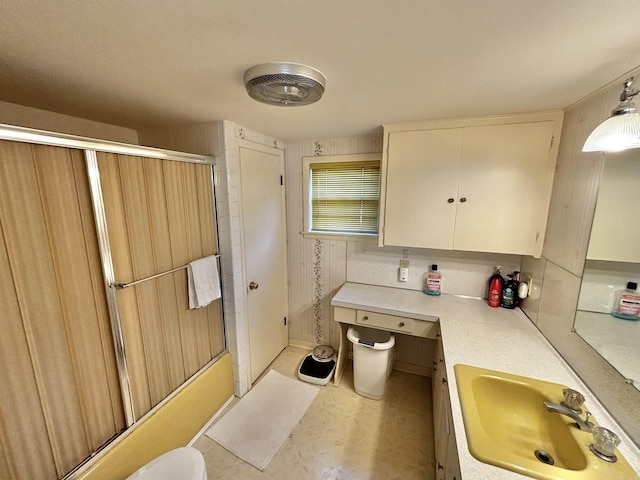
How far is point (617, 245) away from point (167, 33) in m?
1.83

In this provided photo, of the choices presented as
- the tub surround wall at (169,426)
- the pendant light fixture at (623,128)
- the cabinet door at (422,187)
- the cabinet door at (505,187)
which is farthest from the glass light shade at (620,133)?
the tub surround wall at (169,426)

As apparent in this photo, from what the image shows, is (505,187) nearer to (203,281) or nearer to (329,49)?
(329,49)

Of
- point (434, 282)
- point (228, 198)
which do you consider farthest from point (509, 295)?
point (228, 198)

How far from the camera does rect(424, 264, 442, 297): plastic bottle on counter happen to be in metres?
2.14

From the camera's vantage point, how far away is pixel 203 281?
5.64 feet

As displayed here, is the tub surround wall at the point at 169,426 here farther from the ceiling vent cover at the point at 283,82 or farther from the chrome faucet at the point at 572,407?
the chrome faucet at the point at 572,407

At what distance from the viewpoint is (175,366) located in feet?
5.32

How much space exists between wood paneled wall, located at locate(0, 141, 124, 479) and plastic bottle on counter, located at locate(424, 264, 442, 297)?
2148 millimetres

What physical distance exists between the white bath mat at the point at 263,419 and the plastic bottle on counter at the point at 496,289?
5.26ft

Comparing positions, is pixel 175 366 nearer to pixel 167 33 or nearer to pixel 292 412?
pixel 292 412

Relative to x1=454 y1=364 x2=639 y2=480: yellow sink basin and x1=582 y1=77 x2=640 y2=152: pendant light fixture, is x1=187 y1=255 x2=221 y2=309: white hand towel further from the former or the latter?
x1=582 y1=77 x2=640 y2=152: pendant light fixture

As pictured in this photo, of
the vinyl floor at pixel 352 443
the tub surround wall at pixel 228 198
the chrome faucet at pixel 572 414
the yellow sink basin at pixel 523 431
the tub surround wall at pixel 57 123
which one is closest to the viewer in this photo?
the yellow sink basin at pixel 523 431

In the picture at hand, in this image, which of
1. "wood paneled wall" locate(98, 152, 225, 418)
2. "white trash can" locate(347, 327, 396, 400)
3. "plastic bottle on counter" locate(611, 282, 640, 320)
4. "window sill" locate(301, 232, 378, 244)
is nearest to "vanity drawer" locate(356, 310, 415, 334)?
"white trash can" locate(347, 327, 396, 400)

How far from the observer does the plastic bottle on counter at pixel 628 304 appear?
97cm
